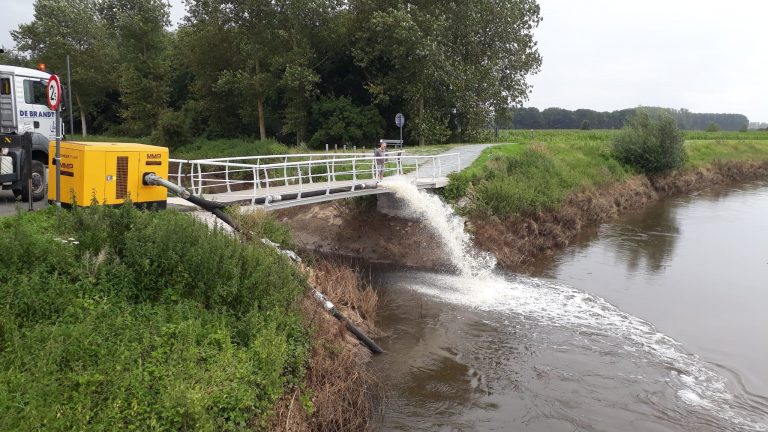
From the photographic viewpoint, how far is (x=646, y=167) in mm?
37562

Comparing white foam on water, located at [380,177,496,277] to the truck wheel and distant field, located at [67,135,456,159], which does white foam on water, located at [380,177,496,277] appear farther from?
distant field, located at [67,135,456,159]

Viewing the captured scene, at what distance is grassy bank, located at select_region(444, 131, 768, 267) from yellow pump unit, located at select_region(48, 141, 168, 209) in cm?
1201

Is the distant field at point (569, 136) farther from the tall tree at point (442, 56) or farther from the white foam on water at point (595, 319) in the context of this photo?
the white foam on water at point (595, 319)

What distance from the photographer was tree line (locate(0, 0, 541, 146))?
120 ft

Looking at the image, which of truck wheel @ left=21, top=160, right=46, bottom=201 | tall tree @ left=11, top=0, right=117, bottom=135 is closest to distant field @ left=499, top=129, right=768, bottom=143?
truck wheel @ left=21, top=160, right=46, bottom=201

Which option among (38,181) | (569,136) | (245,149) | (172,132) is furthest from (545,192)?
(569,136)

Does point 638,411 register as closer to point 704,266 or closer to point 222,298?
point 222,298

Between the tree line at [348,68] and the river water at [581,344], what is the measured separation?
61.1 ft

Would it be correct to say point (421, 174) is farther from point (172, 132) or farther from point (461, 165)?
point (172, 132)

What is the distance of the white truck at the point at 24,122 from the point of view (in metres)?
12.7

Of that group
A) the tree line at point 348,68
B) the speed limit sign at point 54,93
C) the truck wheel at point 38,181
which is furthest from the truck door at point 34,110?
the tree line at point 348,68

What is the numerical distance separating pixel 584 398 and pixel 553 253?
39.8ft

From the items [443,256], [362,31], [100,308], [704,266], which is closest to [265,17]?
[362,31]

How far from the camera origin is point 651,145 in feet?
120
